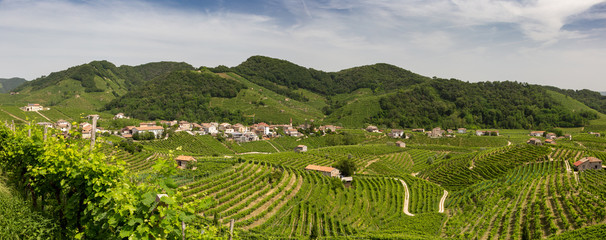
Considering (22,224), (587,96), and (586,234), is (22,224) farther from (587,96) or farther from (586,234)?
(587,96)

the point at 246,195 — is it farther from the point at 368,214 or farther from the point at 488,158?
the point at 488,158

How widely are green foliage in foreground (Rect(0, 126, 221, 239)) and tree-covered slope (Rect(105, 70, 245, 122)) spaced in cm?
10959

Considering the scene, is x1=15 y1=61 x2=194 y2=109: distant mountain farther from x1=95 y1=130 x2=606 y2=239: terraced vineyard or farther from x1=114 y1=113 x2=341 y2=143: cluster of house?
x1=95 y1=130 x2=606 y2=239: terraced vineyard

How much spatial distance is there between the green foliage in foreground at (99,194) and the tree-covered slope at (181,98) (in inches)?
4315

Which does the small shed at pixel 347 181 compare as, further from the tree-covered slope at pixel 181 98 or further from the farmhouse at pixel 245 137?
the tree-covered slope at pixel 181 98

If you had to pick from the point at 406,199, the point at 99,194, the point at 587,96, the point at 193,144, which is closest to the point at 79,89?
the point at 193,144

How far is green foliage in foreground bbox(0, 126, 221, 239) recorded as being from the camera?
463cm

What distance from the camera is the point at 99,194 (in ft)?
17.4

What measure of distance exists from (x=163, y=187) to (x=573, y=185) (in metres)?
38.4

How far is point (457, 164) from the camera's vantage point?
167 feet

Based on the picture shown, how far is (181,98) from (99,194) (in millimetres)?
134246

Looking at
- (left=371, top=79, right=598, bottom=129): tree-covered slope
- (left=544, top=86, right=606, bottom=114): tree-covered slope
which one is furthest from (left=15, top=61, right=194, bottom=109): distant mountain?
(left=544, top=86, right=606, bottom=114): tree-covered slope

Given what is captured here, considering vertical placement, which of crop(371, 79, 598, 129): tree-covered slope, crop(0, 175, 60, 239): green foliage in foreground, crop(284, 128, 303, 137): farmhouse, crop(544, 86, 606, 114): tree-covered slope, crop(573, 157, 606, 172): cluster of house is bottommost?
crop(284, 128, 303, 137): farmhouse

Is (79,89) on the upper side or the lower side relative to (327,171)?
upper
